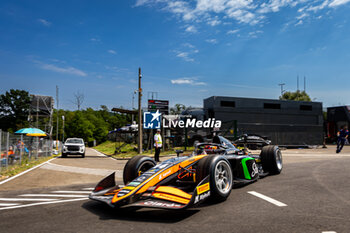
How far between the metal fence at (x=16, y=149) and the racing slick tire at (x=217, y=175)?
893cm

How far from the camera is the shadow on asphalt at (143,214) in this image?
4.16m

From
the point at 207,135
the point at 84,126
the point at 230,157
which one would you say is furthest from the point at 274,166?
the point at 84,126

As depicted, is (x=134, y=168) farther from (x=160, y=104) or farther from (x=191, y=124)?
(x=160, y=104)

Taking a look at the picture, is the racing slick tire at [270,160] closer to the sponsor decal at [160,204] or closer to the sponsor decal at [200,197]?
the sponsor decal at [200,197]

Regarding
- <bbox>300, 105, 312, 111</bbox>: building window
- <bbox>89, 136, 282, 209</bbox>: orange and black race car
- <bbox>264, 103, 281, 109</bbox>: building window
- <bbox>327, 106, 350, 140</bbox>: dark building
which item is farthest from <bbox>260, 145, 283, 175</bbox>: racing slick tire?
<bbox>327, 106, 350, 140</bbox>: dark building

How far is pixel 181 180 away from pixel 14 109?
256 ft

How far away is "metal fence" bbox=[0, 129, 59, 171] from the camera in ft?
37.0

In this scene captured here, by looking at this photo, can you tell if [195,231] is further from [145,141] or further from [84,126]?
[84,126]

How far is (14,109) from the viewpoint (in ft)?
237

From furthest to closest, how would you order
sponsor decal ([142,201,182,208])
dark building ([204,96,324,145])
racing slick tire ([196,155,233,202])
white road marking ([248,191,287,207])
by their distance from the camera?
dark building ([204,96,324,145])
racing slick tire ([196,155,233,202])
white road marking ([248,191,287,207])
sponsor decal ([142,201,182,208])

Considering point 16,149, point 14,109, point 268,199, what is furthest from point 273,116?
point 14,109

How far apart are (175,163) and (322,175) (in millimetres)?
4713

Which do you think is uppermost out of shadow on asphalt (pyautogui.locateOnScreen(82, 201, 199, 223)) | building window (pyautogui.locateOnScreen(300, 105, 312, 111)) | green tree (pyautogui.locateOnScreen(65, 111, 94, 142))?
building window (pyautogui.locateOnScreen(300, 105, 312, 111))

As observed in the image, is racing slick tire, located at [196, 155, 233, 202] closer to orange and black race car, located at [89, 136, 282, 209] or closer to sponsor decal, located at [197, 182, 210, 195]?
orange and black race car, located at [89, 136, 282, 209]
